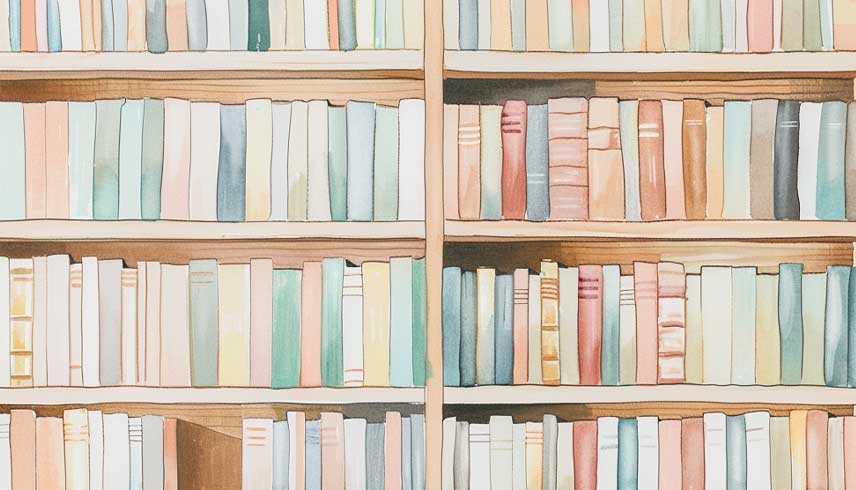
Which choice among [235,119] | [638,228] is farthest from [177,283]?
[638,228]

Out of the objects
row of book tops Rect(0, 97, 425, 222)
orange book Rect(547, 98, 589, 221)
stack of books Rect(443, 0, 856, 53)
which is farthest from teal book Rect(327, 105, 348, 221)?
orange book Rect(547, 98, 589, 221)

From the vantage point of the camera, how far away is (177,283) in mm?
1544

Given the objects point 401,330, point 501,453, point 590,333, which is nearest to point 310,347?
point 401,330

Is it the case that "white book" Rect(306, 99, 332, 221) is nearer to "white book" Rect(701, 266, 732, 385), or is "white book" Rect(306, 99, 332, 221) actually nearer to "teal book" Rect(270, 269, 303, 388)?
"teal book" Rect(270, 269, 303, 388)

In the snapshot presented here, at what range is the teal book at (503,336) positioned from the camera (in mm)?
1544

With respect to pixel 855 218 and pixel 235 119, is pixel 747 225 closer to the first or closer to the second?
pixel 855 218

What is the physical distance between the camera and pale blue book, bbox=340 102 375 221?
60.4 inches

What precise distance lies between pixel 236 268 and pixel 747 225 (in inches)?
34.1

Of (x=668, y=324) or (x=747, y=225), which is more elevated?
(x=747, y=225)

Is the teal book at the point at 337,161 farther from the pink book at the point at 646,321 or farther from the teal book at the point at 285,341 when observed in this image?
the pink book at the point at 646,321

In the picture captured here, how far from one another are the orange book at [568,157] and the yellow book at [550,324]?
3.8 inches

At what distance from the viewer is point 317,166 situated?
1535 millimetres

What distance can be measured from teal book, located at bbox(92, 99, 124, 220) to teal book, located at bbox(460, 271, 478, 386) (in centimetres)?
61

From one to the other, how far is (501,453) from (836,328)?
606mm
